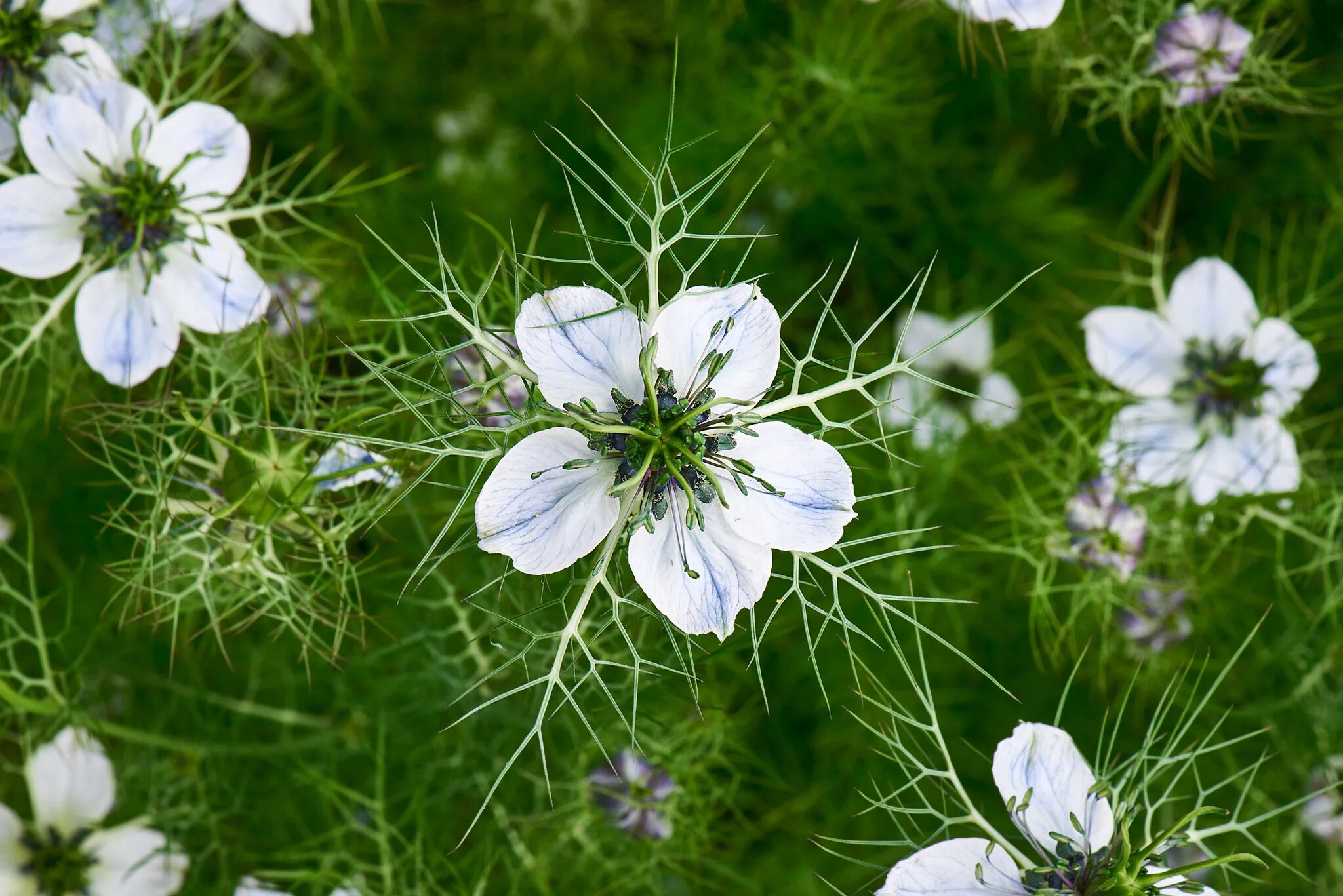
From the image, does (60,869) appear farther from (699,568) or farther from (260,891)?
(699,568)

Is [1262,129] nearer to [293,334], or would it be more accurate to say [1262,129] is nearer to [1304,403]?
[1304,403]

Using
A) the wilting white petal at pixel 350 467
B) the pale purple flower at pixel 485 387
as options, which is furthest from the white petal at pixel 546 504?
the wilting white petal at pixel 350 467

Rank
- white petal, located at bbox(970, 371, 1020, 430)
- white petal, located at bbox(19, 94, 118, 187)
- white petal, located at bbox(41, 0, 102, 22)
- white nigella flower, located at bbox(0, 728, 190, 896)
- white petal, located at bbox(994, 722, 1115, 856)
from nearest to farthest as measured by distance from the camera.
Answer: white petal, located at bbox(994, 722, 1115, 856) → white petal, located at bbox(19, 94, 118, 187) → white petal, located at bbox(41, 0, 102, 22) → white nigella flower, located at bbox(0, 728, 190, 896) → white petal, located at bbox(970, 371, 1020, 430)

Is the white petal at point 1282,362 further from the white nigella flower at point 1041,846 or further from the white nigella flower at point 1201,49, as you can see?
the white nigella flower at point 1041,846

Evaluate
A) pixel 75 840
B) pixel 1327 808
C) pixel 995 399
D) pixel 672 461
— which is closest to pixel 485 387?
pixel 672 461

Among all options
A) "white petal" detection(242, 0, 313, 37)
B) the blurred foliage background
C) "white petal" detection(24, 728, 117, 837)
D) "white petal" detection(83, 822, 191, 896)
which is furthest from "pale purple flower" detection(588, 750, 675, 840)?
"white petal" detection(242, 0, 313, 37)

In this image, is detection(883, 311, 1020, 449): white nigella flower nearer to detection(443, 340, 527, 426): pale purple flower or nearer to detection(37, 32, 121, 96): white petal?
detection(443, 340, 527, 426): pale purple flower

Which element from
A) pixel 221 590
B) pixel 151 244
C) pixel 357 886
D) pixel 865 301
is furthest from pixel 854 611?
pixel 151 244
